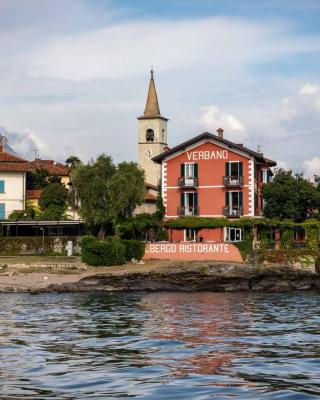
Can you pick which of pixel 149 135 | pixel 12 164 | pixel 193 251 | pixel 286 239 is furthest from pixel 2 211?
pixel 286 239

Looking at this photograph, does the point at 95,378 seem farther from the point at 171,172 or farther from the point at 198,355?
the point at 171,172

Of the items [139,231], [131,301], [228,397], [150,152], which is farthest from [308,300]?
[150,152]

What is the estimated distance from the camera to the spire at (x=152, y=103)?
113m

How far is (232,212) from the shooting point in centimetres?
7188

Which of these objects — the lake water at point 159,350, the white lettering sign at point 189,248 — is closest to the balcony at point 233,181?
the white lettering sign at point 189,248

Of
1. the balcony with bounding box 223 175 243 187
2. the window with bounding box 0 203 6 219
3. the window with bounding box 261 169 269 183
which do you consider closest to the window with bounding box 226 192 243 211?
the balcony with bounding box 223 175 243 187

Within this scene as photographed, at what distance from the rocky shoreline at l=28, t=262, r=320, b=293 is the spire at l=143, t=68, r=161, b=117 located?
54.6m

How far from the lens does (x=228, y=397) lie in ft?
53.1

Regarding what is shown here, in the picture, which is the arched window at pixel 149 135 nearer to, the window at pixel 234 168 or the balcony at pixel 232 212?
the window at pixel 234 168

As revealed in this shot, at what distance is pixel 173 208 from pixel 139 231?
573cm

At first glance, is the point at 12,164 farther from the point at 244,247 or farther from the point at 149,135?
the point at 244,247

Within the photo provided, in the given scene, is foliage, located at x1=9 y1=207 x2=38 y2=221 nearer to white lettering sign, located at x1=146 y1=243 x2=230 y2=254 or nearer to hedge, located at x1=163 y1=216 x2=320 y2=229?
hedge, located at x1=163 y1=216 x2=320 y2=229

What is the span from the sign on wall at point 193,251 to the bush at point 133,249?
0.64 m

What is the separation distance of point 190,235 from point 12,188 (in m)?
25.7
